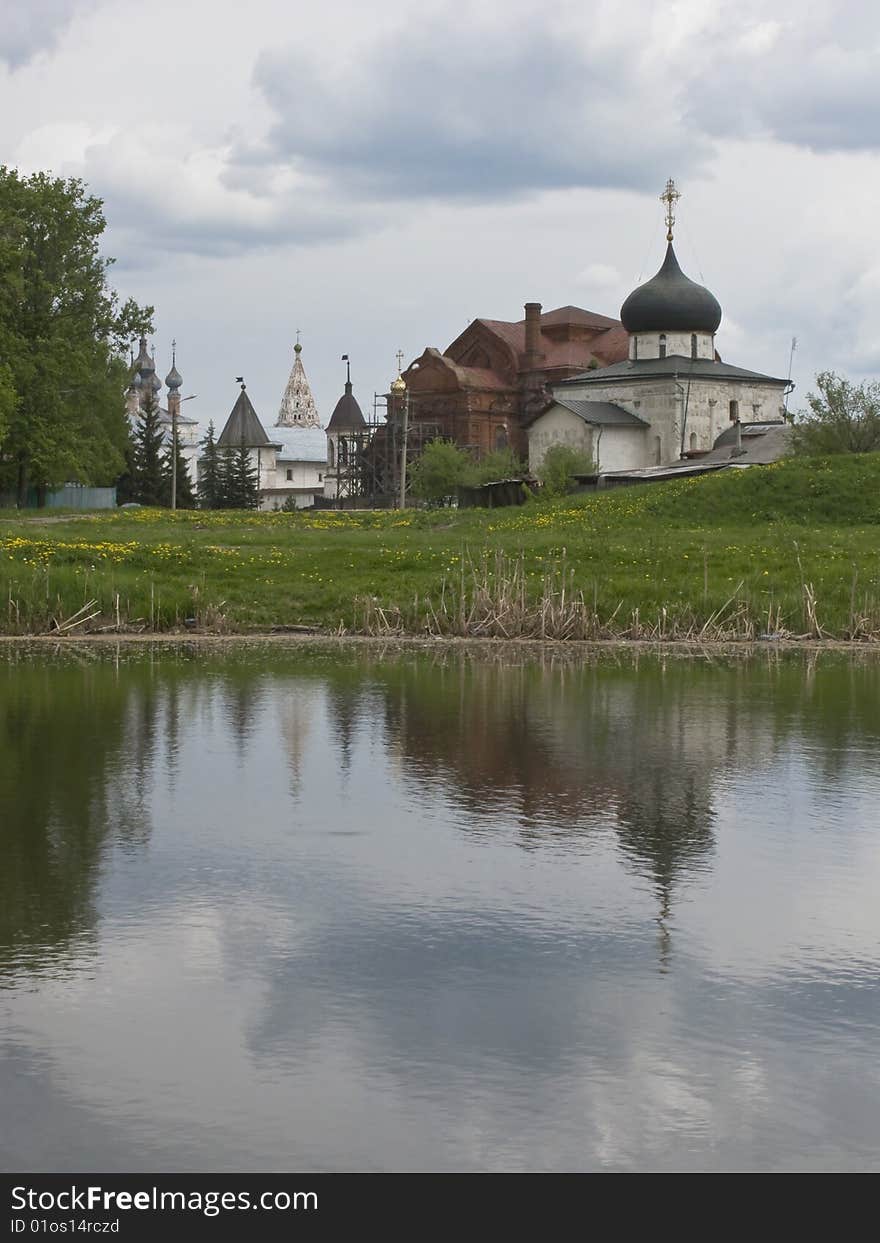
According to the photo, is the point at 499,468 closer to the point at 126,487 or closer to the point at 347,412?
the point at 126,487

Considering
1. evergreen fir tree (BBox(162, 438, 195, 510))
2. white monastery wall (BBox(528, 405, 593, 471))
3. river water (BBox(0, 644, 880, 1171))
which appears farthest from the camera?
white monastery wall (BBox(528, 405, 593, 471))

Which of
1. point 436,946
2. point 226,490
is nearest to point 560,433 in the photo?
point 226,490

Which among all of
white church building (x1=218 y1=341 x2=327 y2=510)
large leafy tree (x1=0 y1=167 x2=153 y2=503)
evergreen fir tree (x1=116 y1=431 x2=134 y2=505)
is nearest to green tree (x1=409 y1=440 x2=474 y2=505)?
evergreen fir tree (x1=116 y1=431 x2=134 y2=505)

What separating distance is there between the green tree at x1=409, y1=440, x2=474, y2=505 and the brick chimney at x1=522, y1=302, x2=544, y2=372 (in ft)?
48.3

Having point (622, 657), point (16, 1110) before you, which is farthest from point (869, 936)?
point (622, 657)

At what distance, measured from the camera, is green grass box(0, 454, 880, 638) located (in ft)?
99.6

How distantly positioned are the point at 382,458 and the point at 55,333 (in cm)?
3942

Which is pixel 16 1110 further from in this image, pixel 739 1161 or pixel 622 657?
pixel 622 657

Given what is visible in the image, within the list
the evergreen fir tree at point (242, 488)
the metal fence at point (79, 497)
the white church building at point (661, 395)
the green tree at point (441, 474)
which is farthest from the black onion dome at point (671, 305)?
the metal fence at point (79, 497)

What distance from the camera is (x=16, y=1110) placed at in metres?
7.87

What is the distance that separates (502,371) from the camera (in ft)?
323

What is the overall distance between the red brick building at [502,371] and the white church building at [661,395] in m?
10.3

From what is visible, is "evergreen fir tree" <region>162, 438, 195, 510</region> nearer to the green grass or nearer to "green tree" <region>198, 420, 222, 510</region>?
"green tree" <region>198, 420, 222, 510</region>
